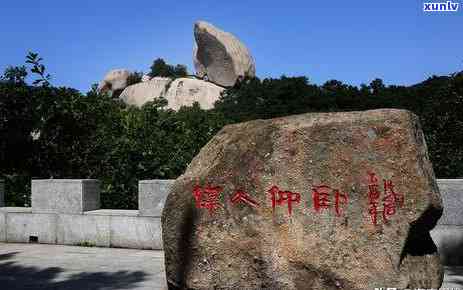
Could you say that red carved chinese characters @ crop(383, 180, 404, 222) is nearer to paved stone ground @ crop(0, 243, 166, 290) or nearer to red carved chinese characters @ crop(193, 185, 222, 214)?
red carved chinese characters @ crop(193, 185, 222, 214)

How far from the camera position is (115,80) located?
53594mm

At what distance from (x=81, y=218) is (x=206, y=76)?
44423mm

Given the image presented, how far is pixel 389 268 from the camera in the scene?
4.22 m

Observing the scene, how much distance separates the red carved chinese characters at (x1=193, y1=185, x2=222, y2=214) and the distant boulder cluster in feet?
141

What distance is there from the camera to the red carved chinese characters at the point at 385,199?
14.0 feet

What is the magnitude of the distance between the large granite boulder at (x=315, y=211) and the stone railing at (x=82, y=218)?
3035mm

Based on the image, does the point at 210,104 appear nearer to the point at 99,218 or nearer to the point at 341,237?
the point at 99,218

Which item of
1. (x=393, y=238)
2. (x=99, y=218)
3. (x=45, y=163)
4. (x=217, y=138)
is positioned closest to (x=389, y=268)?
(x=393, y=238)

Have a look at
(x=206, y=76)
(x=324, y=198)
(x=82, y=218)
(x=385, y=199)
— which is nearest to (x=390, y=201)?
(x=385, y=199)

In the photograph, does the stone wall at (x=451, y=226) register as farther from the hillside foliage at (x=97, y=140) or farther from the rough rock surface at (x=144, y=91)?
the rough rock surface at (x=144, y=91)

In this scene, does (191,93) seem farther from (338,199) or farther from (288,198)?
(338,199)

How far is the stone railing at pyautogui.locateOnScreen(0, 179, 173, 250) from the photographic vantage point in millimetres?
7738

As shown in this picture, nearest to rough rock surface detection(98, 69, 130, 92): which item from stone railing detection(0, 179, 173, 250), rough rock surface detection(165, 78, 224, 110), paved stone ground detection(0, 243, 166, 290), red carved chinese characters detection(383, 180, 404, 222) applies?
rough rock surface detection(165, 78, 224, 110)

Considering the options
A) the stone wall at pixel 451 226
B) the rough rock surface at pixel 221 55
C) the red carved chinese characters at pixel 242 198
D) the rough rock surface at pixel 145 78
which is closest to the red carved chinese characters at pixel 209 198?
the red carved chinese characters at pixel 242 198
